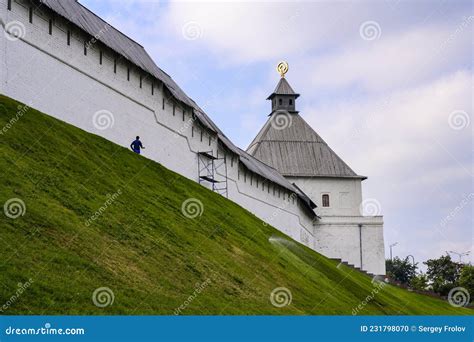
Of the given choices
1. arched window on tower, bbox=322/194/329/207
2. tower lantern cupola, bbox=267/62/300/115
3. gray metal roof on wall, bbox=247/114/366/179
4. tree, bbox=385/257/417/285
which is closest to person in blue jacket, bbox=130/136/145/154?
gray metal roof on wall, bbox=247/114/366/179

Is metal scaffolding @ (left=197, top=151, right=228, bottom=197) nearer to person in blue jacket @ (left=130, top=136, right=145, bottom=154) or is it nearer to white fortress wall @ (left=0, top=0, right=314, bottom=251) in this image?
white fortress wall @ (left=0, top=0, right=314, bottom=251)

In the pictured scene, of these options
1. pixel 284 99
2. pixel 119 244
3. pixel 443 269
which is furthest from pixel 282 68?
pixel 119 244

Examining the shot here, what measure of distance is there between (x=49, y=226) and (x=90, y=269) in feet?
5.10

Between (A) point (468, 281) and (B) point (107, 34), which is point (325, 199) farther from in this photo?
(B) point (107, 34)

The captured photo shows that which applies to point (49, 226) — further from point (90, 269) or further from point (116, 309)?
point (116, 309)

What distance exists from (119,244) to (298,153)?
46500mm

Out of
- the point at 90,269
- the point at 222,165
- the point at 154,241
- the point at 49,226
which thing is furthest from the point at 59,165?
the point at 222,165

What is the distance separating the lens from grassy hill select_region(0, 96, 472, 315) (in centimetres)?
→ 1484

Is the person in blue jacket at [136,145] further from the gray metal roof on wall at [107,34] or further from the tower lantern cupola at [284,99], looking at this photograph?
the tower lantern cupola at [284,99]

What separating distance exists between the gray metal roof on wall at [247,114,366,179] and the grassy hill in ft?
105

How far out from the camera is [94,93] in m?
28.6

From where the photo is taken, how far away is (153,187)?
87.7 feet

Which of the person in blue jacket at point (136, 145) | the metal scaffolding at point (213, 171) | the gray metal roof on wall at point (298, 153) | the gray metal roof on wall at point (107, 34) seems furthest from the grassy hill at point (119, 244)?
the gray metal roof on wall at point (298, 153)

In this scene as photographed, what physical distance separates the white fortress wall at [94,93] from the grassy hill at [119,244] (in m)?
1.23
